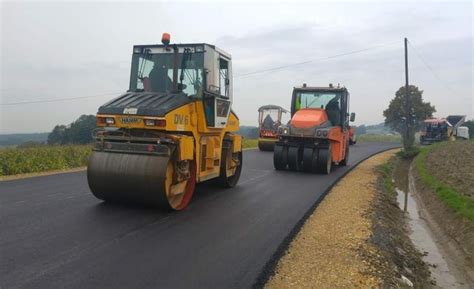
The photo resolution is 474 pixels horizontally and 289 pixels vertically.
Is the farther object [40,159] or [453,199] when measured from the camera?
[40,159]

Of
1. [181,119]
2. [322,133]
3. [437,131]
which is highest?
[181,119]

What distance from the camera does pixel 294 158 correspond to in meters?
13.8

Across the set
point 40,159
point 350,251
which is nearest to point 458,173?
point 350,251

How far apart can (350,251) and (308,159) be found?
26.5ft

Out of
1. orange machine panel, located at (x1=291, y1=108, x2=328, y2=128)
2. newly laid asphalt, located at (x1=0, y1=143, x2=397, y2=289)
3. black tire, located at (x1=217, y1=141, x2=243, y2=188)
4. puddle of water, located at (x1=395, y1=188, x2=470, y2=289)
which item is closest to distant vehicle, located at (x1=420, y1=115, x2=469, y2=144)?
orange machine panel, located at (x1=291, y1=108, x2=328, y2=128)

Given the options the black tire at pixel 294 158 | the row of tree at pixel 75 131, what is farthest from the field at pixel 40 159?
the black tire at pixel 294 158

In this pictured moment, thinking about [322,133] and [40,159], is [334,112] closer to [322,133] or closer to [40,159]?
[322,133]

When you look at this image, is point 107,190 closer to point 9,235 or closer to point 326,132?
point 9,235

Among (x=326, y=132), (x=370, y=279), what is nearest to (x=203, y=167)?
(x=370, y=279)

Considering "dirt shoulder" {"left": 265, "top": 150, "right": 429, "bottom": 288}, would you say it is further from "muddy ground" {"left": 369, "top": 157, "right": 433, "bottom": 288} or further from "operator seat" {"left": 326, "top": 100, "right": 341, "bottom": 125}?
"operator seat" {"left": 326, "top": 100, "right": 341, "bottom": 125}

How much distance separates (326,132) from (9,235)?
9.99 meters

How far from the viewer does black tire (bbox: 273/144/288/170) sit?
1398cm

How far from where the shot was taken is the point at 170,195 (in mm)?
6918

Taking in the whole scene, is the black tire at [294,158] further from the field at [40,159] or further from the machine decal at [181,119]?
the field at [40,159]
